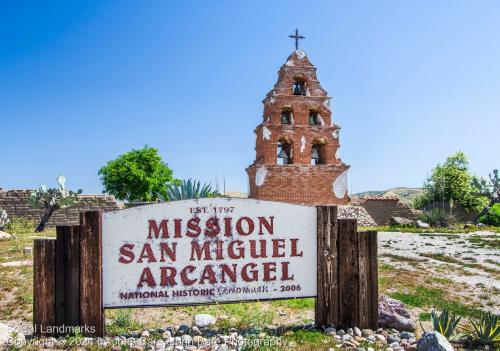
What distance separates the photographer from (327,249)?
4551 mm

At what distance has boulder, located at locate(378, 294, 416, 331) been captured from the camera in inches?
183

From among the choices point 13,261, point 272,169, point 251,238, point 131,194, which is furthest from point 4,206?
point 251,238

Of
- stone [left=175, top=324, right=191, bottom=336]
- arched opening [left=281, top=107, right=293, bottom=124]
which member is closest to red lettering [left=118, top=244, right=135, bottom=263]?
stone [left=175, top=324, right=191, bottom=336]

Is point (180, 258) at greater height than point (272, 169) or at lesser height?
lesser

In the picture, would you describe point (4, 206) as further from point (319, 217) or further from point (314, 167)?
point (319, 217)

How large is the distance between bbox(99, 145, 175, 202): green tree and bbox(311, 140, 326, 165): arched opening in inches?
876

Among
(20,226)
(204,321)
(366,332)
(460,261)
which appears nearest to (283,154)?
(20,226)

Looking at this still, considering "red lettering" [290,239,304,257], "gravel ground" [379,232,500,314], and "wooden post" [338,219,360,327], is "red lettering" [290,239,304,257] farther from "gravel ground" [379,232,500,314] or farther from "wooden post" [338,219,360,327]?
"gravel ground" [379,232,500,314]

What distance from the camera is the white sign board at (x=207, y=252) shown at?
4254mm

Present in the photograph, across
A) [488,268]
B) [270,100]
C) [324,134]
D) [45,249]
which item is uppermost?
[270,100]

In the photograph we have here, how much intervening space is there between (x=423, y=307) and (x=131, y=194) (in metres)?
39.4

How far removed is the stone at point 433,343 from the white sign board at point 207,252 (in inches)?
45.8

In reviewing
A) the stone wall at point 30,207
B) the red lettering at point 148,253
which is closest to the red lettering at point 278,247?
the red lettering at point 148,253

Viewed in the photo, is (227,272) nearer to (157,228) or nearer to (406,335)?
(157,228)
